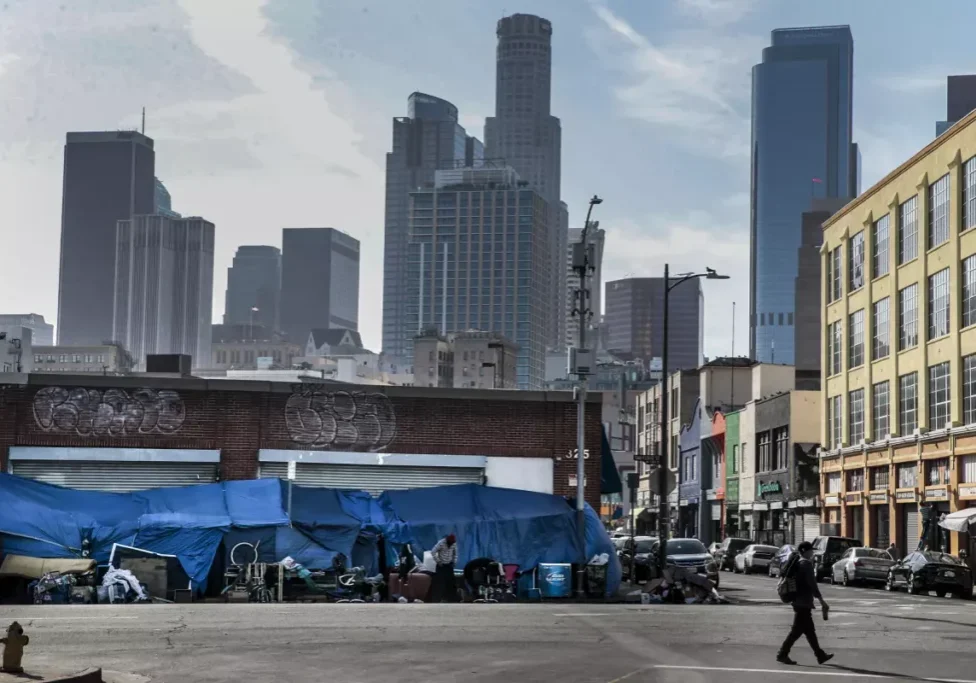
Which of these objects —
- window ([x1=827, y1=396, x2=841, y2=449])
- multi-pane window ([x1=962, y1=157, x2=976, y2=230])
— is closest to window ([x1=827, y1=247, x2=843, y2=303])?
window ([x1=827, y1=396, x2=841, y2=449])

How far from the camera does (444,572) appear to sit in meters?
33.9

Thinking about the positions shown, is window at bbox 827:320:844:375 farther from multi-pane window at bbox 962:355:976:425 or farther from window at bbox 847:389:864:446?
multi-pane window at bbox 962:355:976:425

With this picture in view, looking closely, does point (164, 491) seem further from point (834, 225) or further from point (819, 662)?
point (834, 225)

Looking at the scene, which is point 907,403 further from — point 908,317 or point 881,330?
point 881,330

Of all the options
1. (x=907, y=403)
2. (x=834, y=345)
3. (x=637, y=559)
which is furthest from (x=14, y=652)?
(x=834, y=345)

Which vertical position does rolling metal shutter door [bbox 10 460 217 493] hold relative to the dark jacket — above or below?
above

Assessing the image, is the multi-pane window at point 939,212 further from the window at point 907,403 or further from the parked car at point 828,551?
the parked car at point 828,551

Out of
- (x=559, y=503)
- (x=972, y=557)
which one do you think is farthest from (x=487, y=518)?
(x=972, y=557)

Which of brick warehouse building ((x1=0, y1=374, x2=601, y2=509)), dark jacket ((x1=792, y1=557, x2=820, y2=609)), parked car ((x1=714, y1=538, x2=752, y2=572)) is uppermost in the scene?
brick warehouse building ((x1=0, y1=374, x2=601, y2=509))

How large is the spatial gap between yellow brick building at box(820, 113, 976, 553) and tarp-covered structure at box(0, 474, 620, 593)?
924 inches

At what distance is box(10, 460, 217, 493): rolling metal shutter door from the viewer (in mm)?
41938

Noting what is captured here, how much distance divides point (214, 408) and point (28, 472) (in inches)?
215

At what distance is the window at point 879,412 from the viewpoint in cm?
6556

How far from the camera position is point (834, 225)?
2975 inches
